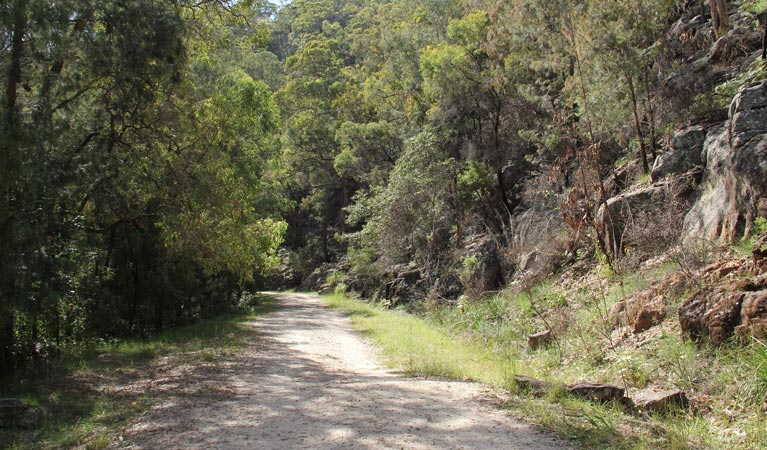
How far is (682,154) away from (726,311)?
6538mm

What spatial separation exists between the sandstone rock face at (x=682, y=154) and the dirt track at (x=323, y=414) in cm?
781

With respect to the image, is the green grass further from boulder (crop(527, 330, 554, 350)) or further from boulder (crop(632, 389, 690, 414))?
boulder (crop(527, 330, 554, 350))

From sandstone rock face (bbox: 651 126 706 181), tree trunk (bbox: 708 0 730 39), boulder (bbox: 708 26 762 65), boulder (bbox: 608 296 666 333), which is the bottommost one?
boulder (bbox: 608 296 666 333)

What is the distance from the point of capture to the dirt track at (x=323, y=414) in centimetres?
537

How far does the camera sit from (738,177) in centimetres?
936

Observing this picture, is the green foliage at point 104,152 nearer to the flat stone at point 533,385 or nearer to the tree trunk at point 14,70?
the tree trunk at point 14,70

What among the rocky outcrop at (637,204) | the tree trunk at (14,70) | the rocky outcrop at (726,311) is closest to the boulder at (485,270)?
the rocky outcrop at (637,204)

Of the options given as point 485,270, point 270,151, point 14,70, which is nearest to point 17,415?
point 14,70

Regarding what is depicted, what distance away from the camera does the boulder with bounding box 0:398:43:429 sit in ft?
21.3

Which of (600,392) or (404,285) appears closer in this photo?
(600,392)

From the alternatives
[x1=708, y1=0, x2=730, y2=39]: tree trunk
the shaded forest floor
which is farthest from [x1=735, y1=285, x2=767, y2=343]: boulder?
[x1=708, y1=0, x2=730, y2=39]: tree trunk

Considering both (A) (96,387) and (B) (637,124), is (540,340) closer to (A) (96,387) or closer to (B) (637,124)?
(B) (637,124)

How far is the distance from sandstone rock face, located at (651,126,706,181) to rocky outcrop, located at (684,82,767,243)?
1.42m

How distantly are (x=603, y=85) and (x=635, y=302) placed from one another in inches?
274
